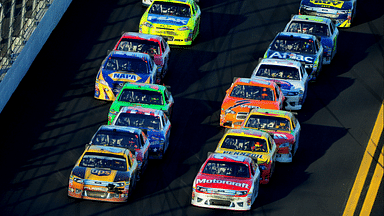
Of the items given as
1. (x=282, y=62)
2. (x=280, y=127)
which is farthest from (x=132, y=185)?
(x=282, y=62)

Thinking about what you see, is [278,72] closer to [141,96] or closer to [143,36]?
[143,36]

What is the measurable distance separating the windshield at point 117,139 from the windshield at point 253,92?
535 cm

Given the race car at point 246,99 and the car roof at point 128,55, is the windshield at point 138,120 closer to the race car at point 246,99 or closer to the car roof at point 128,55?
the race car at point 246,99

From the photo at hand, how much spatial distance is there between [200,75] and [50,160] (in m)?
9.21

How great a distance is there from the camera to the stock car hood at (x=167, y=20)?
3975 centimetres

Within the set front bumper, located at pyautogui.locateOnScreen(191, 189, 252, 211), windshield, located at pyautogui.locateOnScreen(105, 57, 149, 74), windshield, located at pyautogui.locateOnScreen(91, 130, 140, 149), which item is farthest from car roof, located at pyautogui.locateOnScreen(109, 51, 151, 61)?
front bumper, located at pyautogui.locateOnScreen(191, 189, 252, 211)

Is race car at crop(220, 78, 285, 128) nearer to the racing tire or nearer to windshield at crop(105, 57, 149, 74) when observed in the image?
windshield at crop(105, 57, 149, 74)

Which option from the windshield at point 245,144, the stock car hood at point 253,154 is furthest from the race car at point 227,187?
the windshield at point 245,144

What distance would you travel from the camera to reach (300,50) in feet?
126

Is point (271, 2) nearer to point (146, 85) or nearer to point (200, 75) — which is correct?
point (200, 75)

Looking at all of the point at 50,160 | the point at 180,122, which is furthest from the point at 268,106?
the point at 50,160

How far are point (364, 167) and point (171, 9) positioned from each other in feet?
41.0

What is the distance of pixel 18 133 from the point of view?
107 feet

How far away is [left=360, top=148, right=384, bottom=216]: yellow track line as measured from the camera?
1127 inches
